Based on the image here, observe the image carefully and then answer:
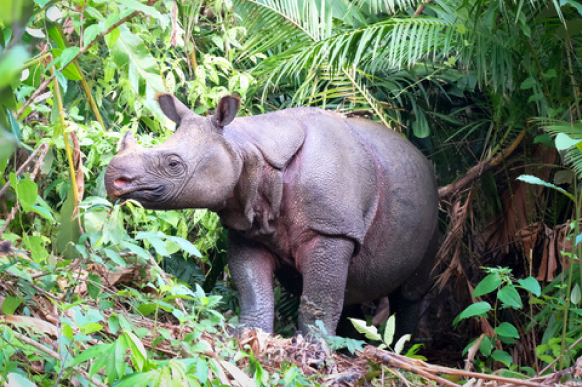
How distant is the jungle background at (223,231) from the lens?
8.89 feet

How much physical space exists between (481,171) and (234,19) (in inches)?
85.2

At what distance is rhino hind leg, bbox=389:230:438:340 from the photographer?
5.31 meters

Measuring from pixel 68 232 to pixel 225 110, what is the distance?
3.26 ft

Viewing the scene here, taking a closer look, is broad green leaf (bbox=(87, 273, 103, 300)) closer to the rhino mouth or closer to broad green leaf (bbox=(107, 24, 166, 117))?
the rhino mouth

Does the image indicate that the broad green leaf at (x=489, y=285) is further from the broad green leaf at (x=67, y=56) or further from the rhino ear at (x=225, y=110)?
the broad green leaf at (x=67, y=56)

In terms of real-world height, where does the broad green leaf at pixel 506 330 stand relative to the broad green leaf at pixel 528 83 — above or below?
below

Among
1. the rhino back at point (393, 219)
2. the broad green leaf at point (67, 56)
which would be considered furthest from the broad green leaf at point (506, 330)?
the broad green leaf at point (67, 56)

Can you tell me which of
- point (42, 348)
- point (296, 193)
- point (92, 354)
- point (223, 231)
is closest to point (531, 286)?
point (296, 193)

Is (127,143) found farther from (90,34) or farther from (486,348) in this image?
(486,348)

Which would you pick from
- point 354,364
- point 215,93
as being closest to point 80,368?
point 354,364

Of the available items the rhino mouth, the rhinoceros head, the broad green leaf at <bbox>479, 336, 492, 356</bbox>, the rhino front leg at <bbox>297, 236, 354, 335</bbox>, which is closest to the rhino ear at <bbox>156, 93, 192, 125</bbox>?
the rhinoceros head

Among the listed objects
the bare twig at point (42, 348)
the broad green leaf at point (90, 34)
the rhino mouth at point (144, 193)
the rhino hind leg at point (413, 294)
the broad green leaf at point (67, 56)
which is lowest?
the rhino hind leg at point (413, 294)

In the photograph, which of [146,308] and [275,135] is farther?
[275,135]

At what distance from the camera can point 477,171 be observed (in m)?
5.52
